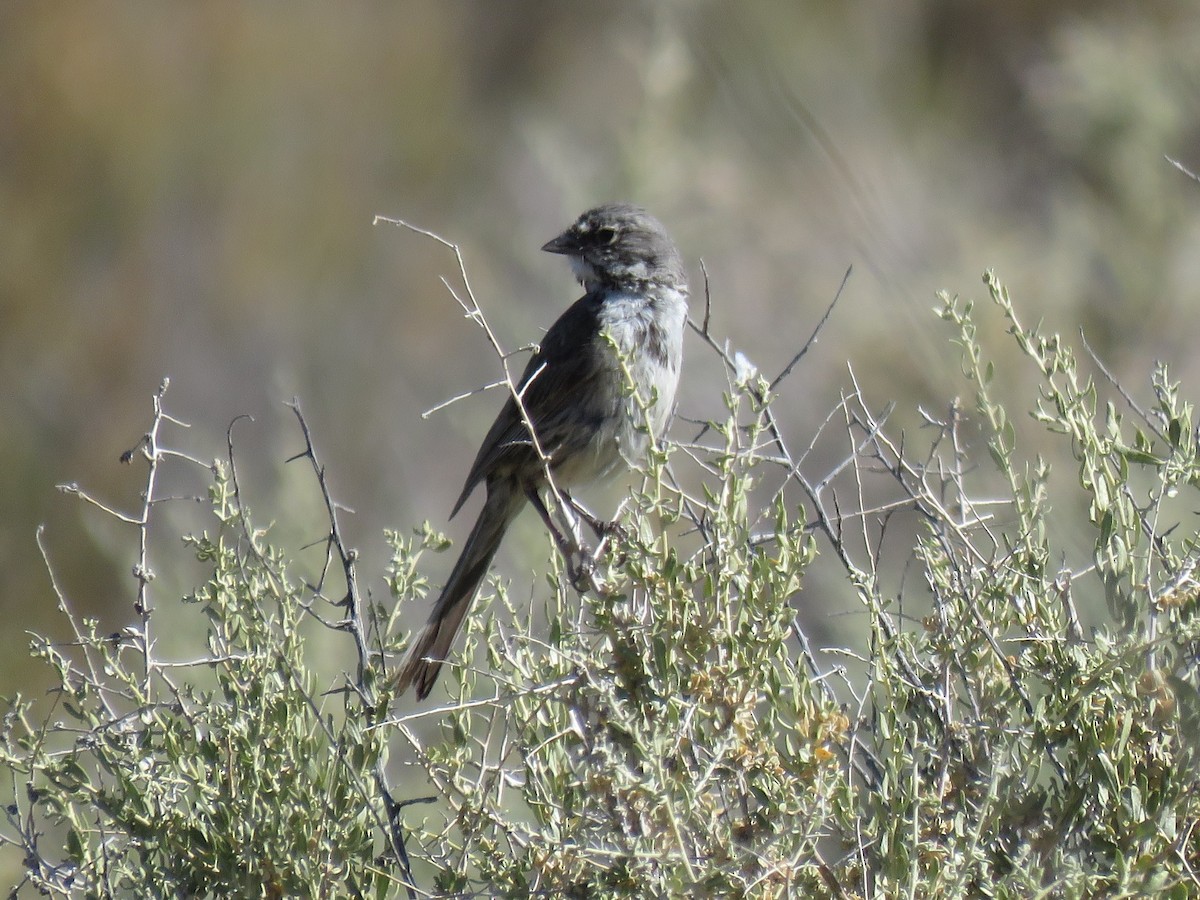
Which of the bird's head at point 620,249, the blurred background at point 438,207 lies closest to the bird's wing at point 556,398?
the bird's head at point 620,249

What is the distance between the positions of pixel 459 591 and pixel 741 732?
183 centimetres

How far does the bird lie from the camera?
408 cm

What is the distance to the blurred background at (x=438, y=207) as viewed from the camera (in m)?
7.35

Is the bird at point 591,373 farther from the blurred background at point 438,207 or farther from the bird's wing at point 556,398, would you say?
the blurred background at point 438,207

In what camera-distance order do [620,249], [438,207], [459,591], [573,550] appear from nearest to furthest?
[573,550], [459,591], [620,249], [438,207]

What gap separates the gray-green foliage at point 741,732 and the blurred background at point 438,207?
1.67 meters

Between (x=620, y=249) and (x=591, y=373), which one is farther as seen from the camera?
(x=620, y=249)

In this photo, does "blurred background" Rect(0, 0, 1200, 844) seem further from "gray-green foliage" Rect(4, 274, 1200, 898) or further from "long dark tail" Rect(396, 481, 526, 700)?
"gray-green foliage" Rect(4, 274, 1200, 898)

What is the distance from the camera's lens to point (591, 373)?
418 centimetres

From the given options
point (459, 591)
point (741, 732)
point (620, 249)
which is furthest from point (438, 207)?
point (741, 732)

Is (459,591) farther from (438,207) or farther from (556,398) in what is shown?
(438,207)

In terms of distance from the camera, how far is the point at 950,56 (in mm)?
14055

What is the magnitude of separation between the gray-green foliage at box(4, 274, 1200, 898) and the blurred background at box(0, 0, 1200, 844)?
167cm

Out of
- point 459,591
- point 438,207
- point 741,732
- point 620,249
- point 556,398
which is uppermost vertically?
point 438,207
